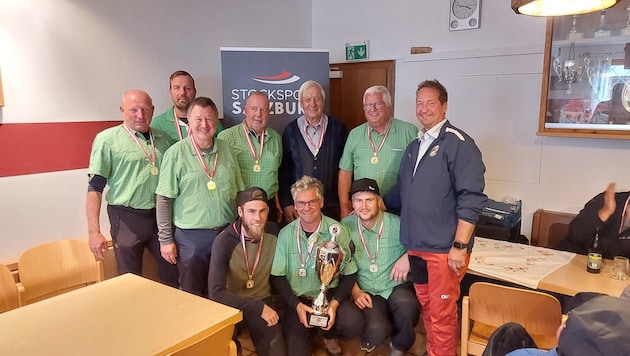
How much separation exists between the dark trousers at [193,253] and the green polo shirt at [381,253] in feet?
2.76

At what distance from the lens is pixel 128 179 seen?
2850 millimetres

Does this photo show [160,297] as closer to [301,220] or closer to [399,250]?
[301,220]

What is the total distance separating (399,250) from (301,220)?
0.62m

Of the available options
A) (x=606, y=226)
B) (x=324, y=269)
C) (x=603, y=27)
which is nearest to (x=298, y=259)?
(x=324, y=269)

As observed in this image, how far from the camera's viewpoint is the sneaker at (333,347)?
9.57 feet

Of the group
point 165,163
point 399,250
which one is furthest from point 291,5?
point 399,250

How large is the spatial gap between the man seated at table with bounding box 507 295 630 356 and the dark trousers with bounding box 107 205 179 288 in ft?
7.93

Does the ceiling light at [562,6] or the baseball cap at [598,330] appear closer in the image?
the baseball cap at [598,330]

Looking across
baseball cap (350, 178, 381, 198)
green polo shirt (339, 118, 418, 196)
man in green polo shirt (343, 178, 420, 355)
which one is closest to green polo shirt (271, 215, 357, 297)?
man in green polo shirt (343, 178, 420, 355)

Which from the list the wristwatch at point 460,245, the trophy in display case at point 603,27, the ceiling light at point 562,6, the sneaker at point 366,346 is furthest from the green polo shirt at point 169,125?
the trophy in display case at point 603,27

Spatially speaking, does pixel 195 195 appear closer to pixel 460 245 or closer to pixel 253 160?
pixel 253 160

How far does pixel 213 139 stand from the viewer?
2.82 metres

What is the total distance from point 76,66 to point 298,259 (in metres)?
2.09

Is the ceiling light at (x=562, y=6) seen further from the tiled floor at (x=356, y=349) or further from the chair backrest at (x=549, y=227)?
the chair backrest at (x=549, y=227)
